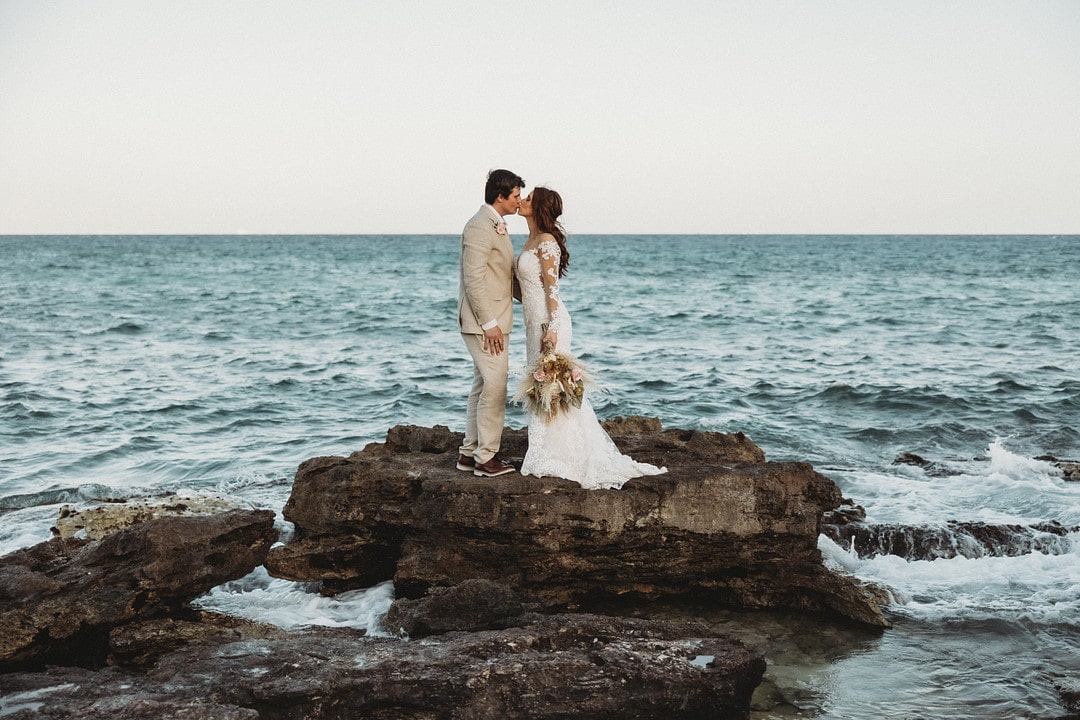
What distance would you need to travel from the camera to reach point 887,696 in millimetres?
6539

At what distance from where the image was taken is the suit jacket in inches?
305

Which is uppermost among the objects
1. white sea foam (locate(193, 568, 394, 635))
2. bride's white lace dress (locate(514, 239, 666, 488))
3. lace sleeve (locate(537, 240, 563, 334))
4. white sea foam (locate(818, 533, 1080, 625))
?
lace sleeve (locate(537, 240, 563, 334))

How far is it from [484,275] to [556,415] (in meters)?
1.33

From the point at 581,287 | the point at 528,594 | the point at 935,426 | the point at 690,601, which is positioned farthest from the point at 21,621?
the point at 581,287

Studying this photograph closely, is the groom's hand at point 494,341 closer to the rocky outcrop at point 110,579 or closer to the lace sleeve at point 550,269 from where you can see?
the lace sleeve at point 550,269

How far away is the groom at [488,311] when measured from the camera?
25.5 ft

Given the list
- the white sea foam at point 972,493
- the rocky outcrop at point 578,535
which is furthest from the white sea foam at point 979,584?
the white sea foam at point 972,493

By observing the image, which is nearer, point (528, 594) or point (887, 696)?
point (887, 696)

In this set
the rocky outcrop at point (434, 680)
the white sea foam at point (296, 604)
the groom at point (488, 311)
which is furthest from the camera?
the groom at point (488, 311)

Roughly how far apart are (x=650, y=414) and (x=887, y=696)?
11.0 meters

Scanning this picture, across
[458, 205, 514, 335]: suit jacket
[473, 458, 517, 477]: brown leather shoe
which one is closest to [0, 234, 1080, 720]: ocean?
[458, 205, 514, 335]: suit jacket

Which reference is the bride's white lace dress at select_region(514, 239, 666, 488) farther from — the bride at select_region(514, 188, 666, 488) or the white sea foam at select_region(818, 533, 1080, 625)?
the white sea foam at select_region(818, 533, 1080, 625)

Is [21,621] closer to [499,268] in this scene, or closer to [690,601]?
[499,268]
